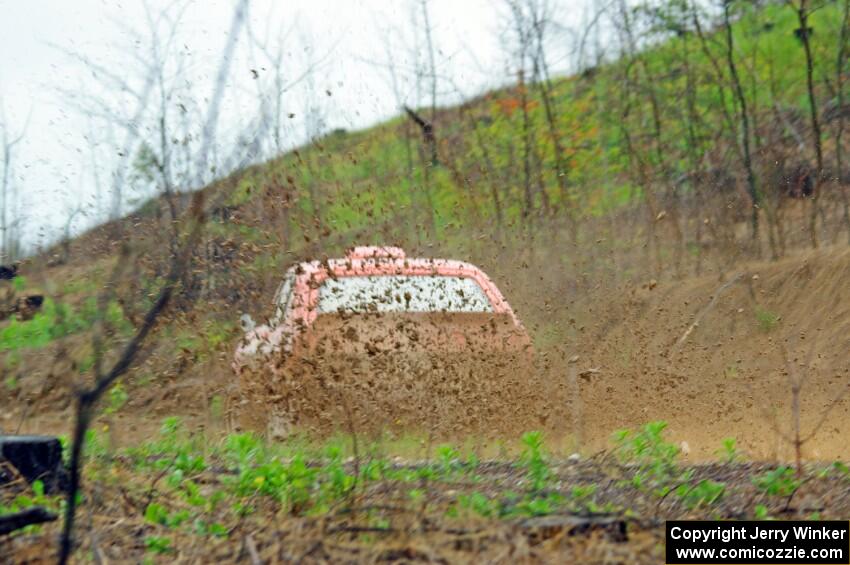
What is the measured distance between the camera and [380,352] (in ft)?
26.6

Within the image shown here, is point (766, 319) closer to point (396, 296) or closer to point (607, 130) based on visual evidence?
point (396, 296)

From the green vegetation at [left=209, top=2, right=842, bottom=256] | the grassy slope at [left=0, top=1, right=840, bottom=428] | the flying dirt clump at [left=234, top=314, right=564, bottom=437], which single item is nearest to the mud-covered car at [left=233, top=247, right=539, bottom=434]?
the flying dirt clump at [left=234, top=314, right=564, bottom=437]

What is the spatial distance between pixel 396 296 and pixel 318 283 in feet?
2.04

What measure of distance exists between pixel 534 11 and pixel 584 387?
8667mm

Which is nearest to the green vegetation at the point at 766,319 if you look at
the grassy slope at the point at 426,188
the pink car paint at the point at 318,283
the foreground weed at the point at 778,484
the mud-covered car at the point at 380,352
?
the grassy slope at the point at 426,188

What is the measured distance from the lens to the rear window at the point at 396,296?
28.1ft

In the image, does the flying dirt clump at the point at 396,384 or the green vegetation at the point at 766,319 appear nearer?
the flying dirt clump at the point at 396,384

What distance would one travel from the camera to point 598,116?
743 inches

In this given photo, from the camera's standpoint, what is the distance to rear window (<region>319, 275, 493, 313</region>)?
8562mm

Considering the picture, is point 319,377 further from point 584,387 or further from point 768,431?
point 768,431

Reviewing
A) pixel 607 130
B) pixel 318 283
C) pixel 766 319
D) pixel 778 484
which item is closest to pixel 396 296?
pixel 318 283

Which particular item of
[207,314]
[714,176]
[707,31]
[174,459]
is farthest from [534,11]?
[174,459]

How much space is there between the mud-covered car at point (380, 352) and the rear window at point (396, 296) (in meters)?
0.01

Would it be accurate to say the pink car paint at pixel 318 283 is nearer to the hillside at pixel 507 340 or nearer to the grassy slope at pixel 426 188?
the hillside at pixel 507 340
